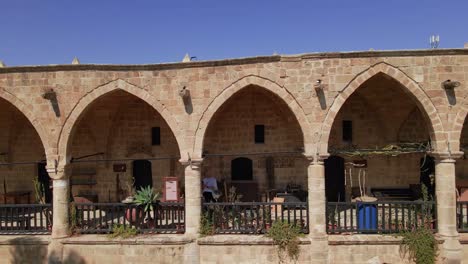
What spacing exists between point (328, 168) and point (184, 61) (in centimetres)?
603

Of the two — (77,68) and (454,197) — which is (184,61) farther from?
(454,197)

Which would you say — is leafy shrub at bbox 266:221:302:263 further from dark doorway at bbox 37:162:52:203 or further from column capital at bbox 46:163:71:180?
dark doorway at bbox 37:162:52:203

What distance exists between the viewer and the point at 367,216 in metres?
8.37

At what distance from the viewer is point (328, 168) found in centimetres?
1153

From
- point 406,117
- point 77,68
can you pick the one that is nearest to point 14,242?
point 77,68

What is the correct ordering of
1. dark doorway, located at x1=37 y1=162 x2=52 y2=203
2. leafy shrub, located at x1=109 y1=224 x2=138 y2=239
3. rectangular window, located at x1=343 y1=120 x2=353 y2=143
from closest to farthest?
leafy shrub, located at x1=109 y1=224 x2=138 y2=239 < rectangular window, located at x1=343 y1=120 x2=353 y2=143 < dark doorway, located at x1=37 y1=162 x2=52 y2=203

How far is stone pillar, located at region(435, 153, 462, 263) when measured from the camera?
7.90 meters

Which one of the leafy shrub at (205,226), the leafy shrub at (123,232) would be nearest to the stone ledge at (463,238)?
the leafy shrub at (205,226)

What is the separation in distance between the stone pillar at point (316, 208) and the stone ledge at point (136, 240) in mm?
2830

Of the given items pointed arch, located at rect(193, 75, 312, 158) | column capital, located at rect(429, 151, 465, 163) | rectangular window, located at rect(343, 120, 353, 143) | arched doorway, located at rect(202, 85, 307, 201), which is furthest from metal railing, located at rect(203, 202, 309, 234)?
rectangular window, located at rect(343, 120, 353, 143)

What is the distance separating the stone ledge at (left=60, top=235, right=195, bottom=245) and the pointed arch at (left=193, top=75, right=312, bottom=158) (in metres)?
2.29

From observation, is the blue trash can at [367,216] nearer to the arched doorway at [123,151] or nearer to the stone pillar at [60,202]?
the arched doorway at [123,151]

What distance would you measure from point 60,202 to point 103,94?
2.88 meters

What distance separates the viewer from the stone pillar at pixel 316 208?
8.06 m
